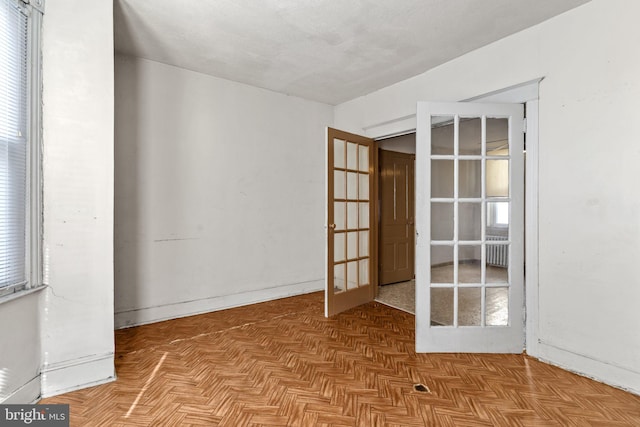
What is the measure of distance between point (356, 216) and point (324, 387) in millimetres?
2471

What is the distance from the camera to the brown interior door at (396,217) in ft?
17.5

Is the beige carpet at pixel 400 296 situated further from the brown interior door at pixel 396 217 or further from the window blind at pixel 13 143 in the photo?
the window blind at pixel 13 143

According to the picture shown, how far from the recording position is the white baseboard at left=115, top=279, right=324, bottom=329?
3.50m

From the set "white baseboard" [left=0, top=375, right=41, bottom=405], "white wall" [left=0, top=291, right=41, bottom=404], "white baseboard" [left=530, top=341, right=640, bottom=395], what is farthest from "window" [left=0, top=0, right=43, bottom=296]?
"white baseboard" [left=530, top=341, right=640, bottom=395]

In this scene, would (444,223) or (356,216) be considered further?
(356,216)

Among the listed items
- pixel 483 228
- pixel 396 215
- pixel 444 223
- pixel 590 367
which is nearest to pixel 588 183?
pixel 483 228

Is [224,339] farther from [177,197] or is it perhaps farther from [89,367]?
[177,197]

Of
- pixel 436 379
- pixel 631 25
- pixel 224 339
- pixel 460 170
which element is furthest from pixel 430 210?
pixel 224 339

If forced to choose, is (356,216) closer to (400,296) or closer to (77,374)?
(400,296)

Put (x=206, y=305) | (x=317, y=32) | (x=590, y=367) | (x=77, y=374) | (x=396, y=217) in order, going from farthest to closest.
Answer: (x=396, y=217) → (x=206, y=305) → (x=317, y=32) → (x=590, y=367) → (x=77, y=374)

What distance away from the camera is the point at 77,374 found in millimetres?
2268

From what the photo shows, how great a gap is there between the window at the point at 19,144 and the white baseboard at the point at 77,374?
637 mm

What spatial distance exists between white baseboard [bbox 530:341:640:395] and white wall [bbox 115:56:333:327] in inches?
122

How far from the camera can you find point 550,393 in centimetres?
222
